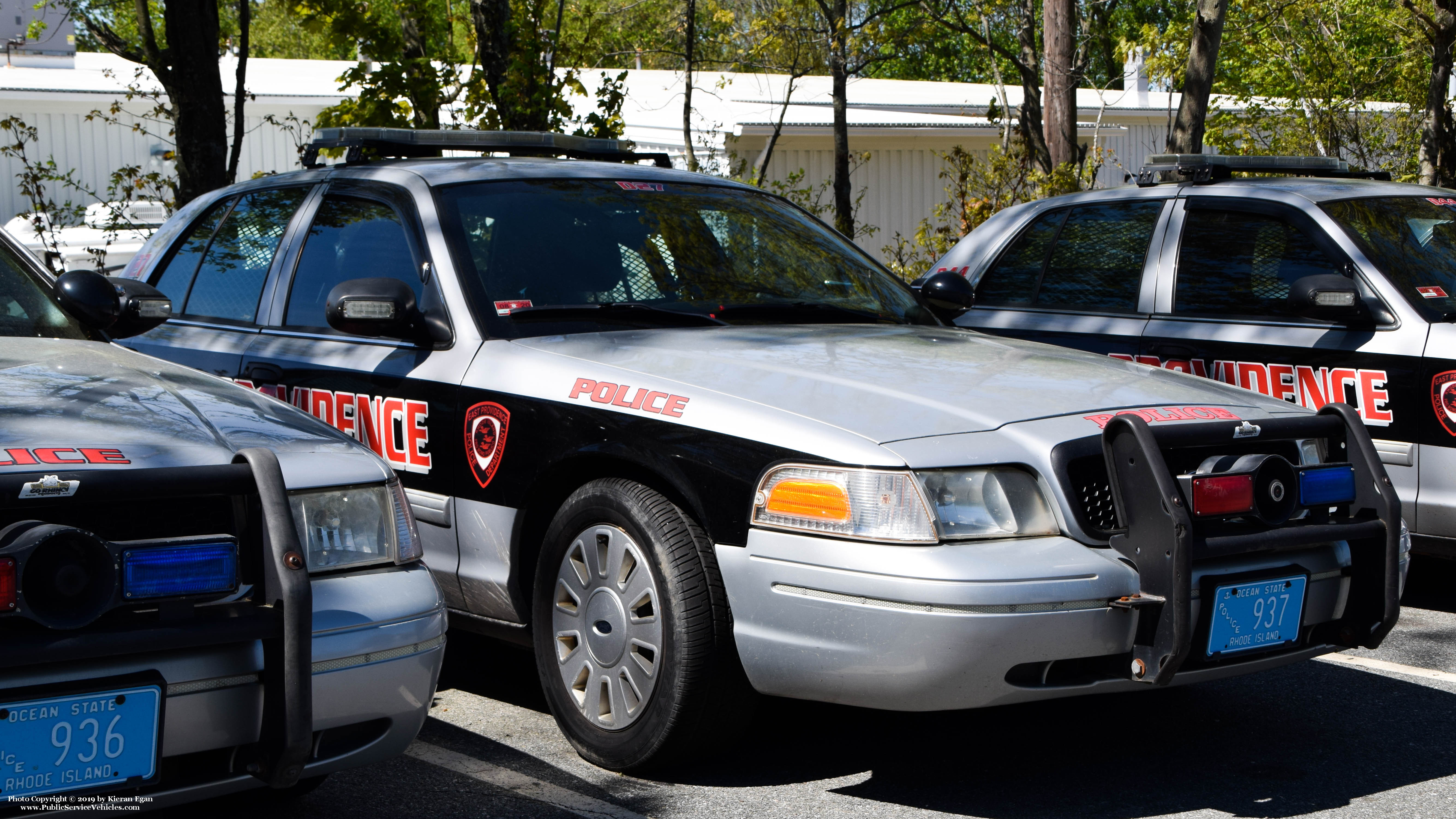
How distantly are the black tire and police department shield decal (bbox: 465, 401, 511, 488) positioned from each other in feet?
1.10

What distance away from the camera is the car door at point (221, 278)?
5.27 metres

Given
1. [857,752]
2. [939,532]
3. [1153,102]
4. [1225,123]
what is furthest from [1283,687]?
[1153,102]

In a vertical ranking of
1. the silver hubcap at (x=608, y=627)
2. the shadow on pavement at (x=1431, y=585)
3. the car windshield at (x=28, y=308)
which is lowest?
the shadow on pavement at (x=1431, y=585)

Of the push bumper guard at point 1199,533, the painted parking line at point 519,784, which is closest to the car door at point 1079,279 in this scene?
the push bumper guard at point 1199,533

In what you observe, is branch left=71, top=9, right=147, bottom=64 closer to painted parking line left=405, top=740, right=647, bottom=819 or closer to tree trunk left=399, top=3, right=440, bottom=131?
tree trunk left=399, top=3, right=440, bottom=131

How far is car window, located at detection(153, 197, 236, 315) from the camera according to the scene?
5699 mm

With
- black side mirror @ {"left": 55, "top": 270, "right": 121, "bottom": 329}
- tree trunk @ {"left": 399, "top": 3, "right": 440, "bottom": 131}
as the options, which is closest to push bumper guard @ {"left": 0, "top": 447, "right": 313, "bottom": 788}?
black side mirror @ {"left": 55, "top": 270, "right": 121, "bottom": 329}

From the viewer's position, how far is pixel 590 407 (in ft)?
13.0

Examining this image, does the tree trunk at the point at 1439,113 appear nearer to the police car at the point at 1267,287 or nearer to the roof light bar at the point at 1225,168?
the roof light bar at the point at 1225,168

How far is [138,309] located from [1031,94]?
1313 centimetres

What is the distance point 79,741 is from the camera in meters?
2.64

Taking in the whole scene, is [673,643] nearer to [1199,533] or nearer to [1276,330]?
[1199,533]

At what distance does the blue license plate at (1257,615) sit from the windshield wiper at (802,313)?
166cm

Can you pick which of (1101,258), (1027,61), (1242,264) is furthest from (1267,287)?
(1027,61)
